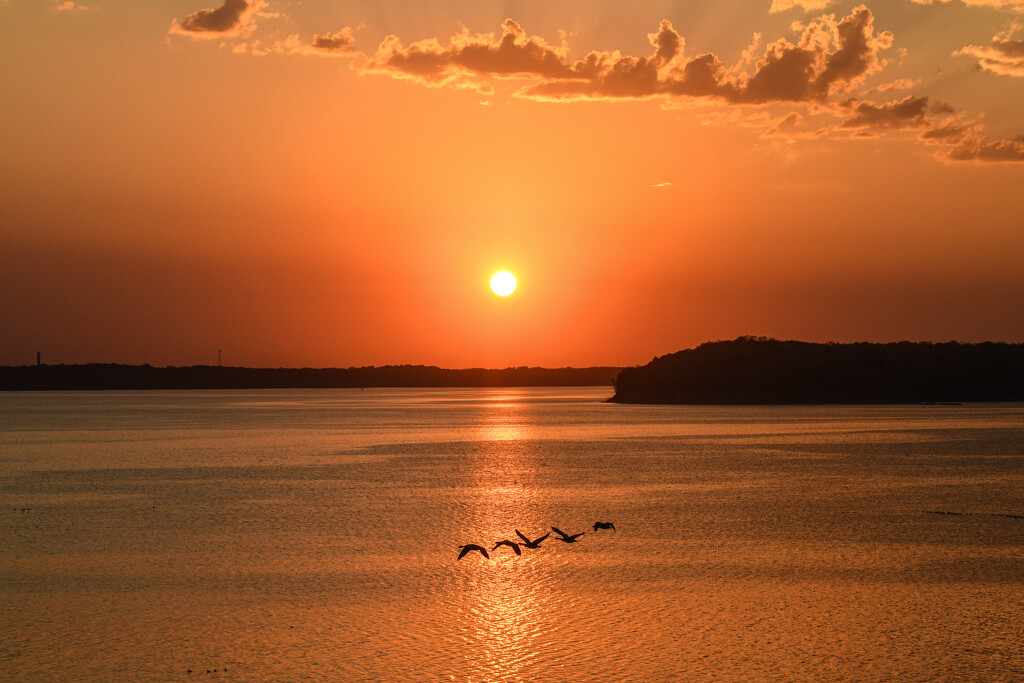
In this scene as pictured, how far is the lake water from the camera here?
1251cm

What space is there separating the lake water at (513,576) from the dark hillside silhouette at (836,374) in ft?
379

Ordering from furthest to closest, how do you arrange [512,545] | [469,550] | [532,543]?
1. [532,543]
2. [512,545]
3. [469,550]

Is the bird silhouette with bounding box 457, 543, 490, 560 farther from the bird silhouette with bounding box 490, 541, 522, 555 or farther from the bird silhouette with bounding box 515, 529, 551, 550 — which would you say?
the bird silhouette with bounding box 515, 529, 551, 550

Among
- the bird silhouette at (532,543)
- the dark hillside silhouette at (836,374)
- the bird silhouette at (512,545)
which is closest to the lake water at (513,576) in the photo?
the bird silhouette at (512,545)

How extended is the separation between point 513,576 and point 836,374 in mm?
146084

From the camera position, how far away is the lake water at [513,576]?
492 inches

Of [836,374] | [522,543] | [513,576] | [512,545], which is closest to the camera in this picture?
[513,576]

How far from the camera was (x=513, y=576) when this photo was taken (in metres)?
17.8

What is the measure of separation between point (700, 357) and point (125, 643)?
15397 cm

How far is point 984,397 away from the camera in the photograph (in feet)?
515

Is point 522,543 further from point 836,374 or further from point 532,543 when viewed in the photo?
point 836,374

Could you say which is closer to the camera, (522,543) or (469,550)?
(469,550)

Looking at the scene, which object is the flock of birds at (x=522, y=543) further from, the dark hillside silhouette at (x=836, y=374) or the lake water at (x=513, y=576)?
the dark hillside silhouette at (x=836, y=374)

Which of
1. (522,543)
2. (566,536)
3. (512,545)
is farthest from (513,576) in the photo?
(566,536)
